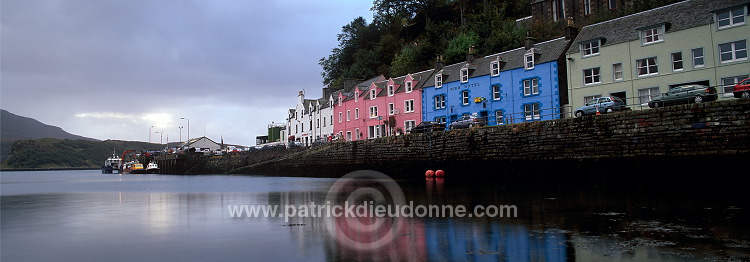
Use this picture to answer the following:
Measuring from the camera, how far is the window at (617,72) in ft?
123

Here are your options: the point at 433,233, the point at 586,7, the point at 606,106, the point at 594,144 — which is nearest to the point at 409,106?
the point at 606,106

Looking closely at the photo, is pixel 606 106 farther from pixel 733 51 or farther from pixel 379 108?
pixel 379 108

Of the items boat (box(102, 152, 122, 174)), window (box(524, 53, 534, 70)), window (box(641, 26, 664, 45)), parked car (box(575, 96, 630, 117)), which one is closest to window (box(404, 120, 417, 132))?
window (box(524, 53, 534, 70))

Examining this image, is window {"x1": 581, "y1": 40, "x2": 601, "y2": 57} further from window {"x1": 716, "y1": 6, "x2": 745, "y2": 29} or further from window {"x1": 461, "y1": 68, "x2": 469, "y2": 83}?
window {"x1": 461, "y1": 68, "x2": 469, "y2": 83}

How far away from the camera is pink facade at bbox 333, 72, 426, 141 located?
54566mm

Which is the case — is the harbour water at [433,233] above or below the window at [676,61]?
below

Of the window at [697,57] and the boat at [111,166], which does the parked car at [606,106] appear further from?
the boat at [111,166]

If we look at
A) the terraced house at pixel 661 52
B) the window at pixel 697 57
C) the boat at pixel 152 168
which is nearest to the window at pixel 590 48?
the terraced house at pixel 661 52

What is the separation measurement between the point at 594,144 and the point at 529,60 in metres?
18.4

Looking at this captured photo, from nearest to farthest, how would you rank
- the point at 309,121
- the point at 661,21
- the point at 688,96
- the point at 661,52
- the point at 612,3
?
1. the point at 688,96
2. the point at 661,52
3. the point at 661,21
4. the point at 612,3
5. the point at 309,121

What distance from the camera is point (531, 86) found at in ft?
140

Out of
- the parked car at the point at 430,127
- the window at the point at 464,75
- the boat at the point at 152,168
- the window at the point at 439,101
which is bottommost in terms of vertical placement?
the boat at the point at 152,168

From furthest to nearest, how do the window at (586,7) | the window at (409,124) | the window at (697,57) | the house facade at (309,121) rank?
1. the house facade at (309,121)
2. the window at (586,7)
3. the window at (409,124)
4. the window at (697,57)

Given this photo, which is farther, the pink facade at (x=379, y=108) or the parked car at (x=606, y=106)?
the pink facade at (x=379, y=108)
